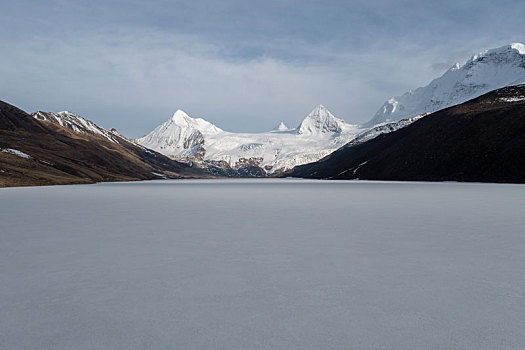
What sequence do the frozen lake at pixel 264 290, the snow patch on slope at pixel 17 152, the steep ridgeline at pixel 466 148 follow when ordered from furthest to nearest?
1. the snow patch on slope at pixel 17 152
2. the steep ridgeline at pixel 466 148
3. the frozen lake at pixel 264 290

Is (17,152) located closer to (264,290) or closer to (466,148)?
(264,290)

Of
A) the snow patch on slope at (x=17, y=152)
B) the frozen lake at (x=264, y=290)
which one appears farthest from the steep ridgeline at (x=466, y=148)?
the snow patch on slope at (x=17, y=152)

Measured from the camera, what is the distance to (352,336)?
7215 millimetres

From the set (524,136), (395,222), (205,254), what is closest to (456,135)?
(524,136)

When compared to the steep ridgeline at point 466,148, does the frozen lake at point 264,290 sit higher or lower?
lower

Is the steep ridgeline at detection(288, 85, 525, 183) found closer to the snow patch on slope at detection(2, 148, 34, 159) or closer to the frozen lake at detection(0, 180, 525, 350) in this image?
the frozen lake at detection(0, 180, 525, 350)

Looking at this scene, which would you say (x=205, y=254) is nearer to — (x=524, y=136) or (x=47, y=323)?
(x=47, y=323)

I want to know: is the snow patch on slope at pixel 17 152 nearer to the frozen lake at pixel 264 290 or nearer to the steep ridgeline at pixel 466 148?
the frozen lake at pixel 264 290

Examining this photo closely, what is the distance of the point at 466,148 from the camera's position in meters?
132

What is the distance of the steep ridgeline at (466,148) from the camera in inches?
4482

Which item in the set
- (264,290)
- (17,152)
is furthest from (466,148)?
(17,152)

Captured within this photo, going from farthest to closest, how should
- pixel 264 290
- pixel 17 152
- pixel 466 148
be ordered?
1. pixel 17 152
2. pixel 466 148
3. pixel 264 290

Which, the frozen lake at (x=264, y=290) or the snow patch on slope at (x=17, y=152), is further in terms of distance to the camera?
the snow patch on slope at (x=17, y=152)

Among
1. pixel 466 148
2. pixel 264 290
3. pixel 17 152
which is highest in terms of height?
pixel 466 148
